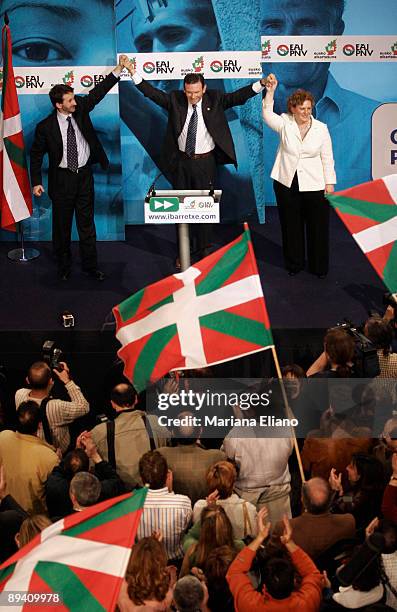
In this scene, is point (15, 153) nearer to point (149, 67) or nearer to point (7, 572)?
point (149, 67)

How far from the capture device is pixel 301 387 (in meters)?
7.93

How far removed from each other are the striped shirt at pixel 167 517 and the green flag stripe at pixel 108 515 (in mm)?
1269

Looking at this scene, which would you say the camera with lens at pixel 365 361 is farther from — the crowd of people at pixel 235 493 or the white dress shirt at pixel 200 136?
the white dress shirt at pixel 200 136

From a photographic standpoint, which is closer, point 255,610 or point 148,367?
point 255,610

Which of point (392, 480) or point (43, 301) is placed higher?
point (43, 301)

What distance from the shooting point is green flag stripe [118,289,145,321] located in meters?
7.38

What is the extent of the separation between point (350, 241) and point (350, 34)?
2.41 metres

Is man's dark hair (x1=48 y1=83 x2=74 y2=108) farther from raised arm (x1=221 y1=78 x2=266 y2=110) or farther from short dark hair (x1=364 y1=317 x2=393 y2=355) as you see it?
short dark hair (x1=364 y1=317 x2=393 y2=355)

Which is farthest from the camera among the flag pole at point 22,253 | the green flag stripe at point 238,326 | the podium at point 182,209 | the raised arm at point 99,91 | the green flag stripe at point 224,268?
the flag pole at point 22,253

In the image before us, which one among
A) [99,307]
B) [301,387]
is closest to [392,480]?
[301,387]

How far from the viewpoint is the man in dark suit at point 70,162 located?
1080 centimetres

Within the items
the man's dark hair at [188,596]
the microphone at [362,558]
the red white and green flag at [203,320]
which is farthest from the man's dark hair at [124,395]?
the microphone at [362,558]

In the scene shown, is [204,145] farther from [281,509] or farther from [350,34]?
[281,509]

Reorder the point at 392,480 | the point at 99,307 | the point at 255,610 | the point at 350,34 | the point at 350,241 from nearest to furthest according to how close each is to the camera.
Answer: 1. the point at 255,610
2. the point at 392,480
3. the point at 99,307
4. the point at 350,241
5. the point at 350,34
